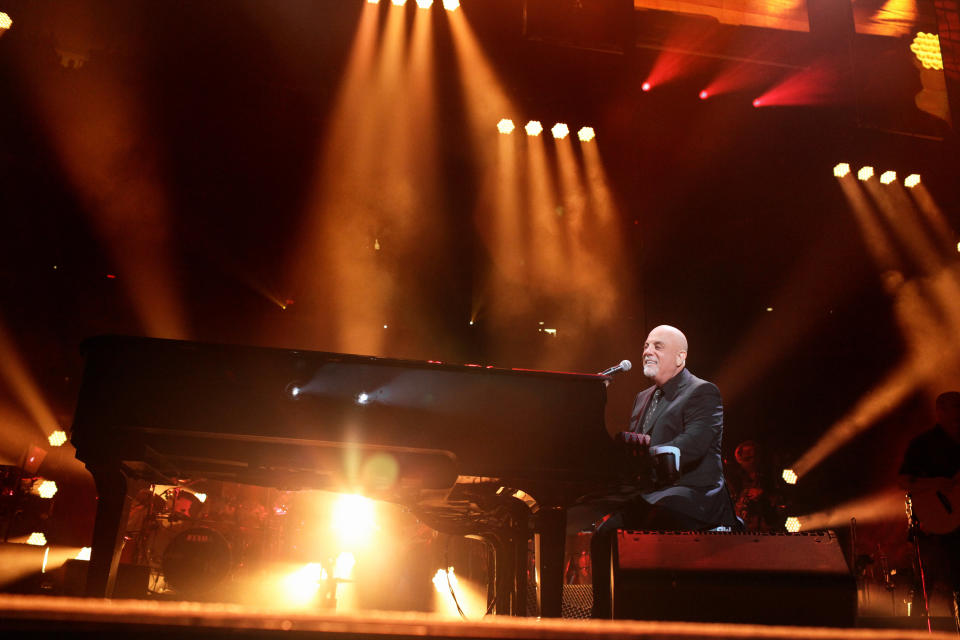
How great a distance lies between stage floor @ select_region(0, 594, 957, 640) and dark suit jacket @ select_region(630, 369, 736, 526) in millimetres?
2441

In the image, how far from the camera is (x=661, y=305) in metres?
7.57

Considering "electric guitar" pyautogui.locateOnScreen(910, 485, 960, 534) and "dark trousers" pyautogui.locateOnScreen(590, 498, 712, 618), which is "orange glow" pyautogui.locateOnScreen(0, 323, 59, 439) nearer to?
"dark trousers" pyautogui.locateOnScreen(590, 498, 712, 618)

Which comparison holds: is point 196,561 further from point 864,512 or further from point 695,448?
point 864,512

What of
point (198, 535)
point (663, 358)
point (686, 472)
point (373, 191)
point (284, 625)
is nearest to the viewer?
point (284, 625)

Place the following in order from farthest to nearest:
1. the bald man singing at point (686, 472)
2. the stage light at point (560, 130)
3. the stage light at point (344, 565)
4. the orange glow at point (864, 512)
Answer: the orange glow at point (864, 512)
the stage light at point (560, 130)
the stage light at point (344, 565)
the bald man singing at point (686, 472)

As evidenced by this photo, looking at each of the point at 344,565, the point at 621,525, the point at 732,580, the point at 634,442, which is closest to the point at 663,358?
the point at 621,525

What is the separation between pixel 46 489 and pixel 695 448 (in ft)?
18.0

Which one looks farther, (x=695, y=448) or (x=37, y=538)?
(x=37, y=538)

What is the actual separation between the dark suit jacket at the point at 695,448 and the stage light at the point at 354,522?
3550 mm

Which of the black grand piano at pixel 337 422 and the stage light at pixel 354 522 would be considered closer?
the black grand piano at pixel 337 422

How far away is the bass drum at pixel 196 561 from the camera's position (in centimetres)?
556

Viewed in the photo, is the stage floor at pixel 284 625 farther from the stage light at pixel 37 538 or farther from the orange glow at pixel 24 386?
the orange glow at pixel 24 386

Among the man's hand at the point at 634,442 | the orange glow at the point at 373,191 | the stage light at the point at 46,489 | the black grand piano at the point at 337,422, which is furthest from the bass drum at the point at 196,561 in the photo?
the man's hand at the point at 634,442

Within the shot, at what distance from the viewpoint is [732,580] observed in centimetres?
236
